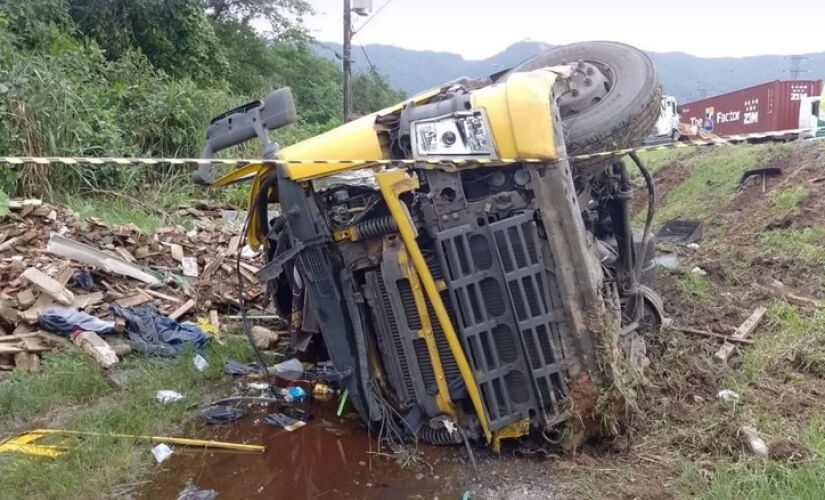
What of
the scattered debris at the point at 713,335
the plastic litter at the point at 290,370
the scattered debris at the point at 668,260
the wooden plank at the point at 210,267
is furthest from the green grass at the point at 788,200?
the wooden plank at the point at 210,267

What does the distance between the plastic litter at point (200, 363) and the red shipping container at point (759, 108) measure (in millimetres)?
20051

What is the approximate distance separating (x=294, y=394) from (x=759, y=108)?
21.7 meters

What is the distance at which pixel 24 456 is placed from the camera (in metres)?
3.05

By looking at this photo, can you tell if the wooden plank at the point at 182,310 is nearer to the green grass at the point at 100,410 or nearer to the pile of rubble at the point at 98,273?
the pile of rubble at the point at 98,273

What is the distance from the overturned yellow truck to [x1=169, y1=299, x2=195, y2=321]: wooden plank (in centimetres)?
207

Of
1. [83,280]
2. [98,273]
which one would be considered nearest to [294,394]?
[83,280]

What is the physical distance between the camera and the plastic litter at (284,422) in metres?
3.54

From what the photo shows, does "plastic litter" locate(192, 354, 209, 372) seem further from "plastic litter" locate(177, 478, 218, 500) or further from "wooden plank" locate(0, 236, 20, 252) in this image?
"wooden plank" locate(0, 236, 20, 252)

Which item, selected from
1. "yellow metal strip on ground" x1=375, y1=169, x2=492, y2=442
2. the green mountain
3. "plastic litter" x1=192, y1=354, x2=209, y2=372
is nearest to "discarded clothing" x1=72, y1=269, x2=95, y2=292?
"plastic litter" x1=192, y1=354, x2=209, y2=372

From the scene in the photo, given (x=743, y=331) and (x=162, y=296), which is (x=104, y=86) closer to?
(x=162, y=296)

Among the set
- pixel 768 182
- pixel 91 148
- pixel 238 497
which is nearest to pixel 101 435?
pixel 238 497

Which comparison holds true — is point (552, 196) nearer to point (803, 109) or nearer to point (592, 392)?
point (592, 392)

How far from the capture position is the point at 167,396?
386 centimetres

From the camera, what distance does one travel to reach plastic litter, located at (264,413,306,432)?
354 cm
